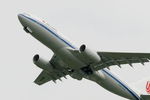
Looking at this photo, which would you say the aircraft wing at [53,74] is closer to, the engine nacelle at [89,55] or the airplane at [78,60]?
the airplane at [78,60]

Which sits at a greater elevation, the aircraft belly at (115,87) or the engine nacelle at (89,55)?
the aircraft belly at (115,87)

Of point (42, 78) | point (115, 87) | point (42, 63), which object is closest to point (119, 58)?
point (115, 87)

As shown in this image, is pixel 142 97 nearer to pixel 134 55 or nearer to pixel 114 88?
pixel 114 88

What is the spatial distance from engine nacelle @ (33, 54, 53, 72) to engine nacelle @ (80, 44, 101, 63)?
475cm

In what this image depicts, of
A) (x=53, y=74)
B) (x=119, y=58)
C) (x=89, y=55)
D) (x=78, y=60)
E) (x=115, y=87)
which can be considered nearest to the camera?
(x=89, y=55)

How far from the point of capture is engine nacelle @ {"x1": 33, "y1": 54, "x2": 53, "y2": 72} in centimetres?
4641

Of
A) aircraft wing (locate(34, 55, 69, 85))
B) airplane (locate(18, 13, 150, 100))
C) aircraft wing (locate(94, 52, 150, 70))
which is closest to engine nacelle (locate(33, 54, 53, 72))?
airplane (locate(18, 13, 150, 100))

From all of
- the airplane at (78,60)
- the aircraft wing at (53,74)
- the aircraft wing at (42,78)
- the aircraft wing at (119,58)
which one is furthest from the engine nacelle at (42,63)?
the aircraft wing at (42,78)

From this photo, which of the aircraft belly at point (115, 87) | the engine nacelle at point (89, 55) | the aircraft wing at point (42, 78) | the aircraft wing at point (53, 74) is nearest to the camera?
the engine nacelle at point (89, 55)

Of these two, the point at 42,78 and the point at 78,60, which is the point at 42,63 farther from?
the point at 42,78

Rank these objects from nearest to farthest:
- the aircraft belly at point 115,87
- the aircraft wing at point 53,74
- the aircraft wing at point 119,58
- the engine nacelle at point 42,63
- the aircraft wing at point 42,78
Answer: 1. the aircraft wing at point 119,58
2. the engine nacelle at point 42,63
3. the aircraft wing at point 53,74
4. the aircraft belly at point 115,87
5. the aircraft wing at point 42,78

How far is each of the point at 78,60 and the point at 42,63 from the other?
4.45m

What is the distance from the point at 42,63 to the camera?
46562 millimetres

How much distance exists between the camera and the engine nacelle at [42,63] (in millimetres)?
46406
